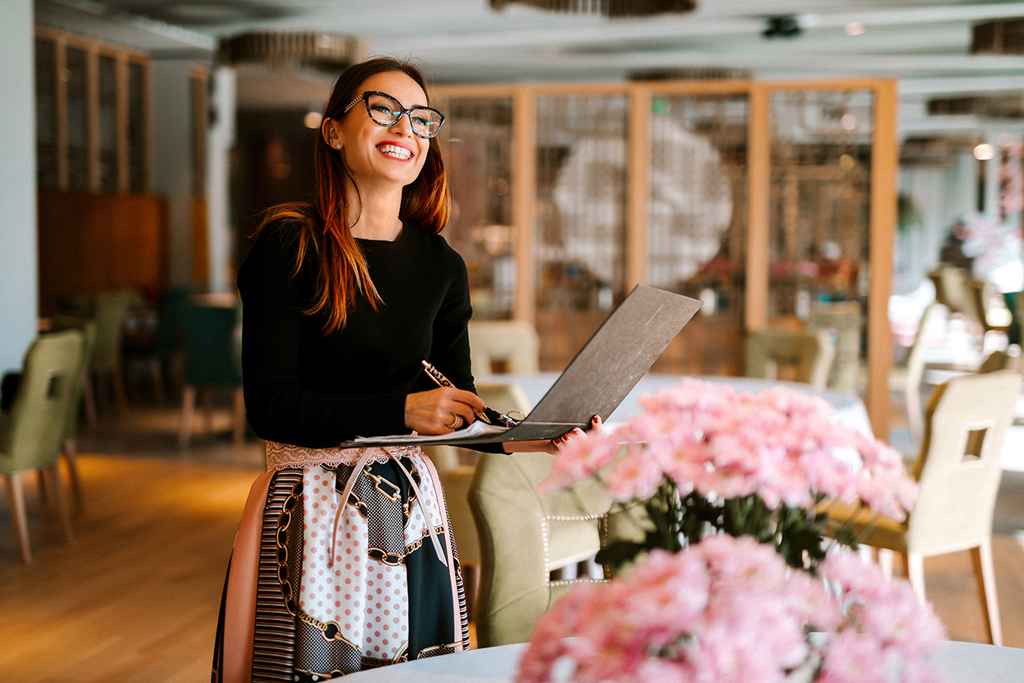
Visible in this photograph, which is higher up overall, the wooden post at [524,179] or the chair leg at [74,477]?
the wooden post at [524,179]

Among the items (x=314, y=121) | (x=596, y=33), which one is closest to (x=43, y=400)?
(x=314, y=121)

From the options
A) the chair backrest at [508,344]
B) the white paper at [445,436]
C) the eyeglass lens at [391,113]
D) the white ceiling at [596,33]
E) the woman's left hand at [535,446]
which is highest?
the white ceiling at [596,33]

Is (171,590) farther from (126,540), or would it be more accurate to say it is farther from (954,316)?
(954,316)

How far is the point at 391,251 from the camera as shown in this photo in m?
1.68

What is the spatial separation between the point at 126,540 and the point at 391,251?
13.3ft

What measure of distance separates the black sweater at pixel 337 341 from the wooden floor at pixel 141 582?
5.32 ft

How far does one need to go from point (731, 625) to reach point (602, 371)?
0.63 meters

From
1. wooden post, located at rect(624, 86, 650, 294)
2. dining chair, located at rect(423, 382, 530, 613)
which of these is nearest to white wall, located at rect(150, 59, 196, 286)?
wooden post, located at rect(624, 86, 650, 294)

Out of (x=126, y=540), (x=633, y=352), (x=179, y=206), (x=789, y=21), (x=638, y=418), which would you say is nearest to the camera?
(x=638, y=418)

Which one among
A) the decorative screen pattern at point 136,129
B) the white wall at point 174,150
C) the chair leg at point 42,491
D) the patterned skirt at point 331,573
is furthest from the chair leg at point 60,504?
the white wall at point 174,150

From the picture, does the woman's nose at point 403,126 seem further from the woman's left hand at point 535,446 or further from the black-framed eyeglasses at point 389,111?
the woman's left hand at point 535,446

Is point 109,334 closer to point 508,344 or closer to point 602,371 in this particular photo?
point 508,344

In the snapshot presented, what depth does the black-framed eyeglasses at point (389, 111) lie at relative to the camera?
5.40 ft

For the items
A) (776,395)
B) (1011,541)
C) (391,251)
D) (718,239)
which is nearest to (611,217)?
(718,239)
